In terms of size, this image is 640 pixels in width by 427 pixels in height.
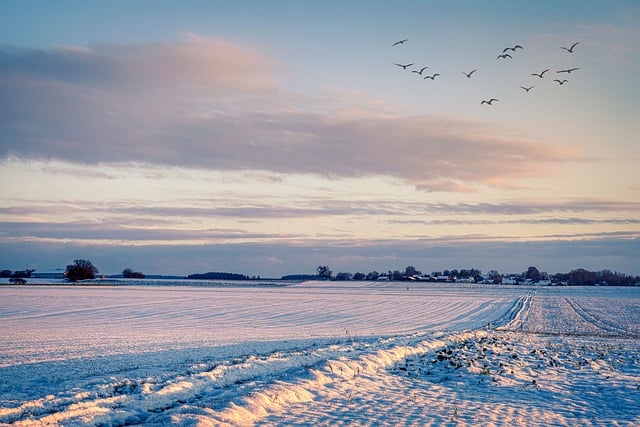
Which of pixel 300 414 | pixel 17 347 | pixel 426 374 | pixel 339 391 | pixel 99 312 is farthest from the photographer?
pixel 99 312

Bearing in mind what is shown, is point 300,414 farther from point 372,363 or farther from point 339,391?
point 372,363

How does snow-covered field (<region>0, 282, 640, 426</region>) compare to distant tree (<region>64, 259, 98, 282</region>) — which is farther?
distant tree (<region>64, 259, 98, 282</region>)

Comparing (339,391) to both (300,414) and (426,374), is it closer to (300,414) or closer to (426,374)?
(300,414)

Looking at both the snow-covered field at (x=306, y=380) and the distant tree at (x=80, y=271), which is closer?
the snow-covered field at (x=306, y=380)

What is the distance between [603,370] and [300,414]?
→ 12.3 meters

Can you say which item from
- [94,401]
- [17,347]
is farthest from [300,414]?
[17,347]

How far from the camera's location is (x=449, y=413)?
12719 mm

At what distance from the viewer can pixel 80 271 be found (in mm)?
159375

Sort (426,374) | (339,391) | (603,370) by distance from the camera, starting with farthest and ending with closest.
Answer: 1. (603,370)
2. (426,374)
3. (339,391)

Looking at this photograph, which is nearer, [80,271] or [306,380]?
[306,380]

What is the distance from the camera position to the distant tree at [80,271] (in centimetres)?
15738

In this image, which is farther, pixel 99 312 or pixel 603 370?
pixel 99 312

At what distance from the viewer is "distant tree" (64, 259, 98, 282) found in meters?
157

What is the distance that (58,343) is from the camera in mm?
25375
